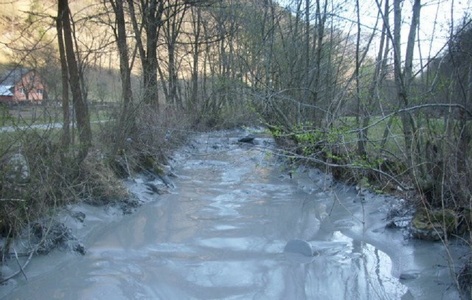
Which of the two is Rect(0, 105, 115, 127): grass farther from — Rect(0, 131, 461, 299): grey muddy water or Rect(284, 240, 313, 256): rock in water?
Rect(284, 240, 313, 256): rock in water

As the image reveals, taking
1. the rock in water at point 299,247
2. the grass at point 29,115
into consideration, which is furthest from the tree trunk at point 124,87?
the rock in water at point 299,247

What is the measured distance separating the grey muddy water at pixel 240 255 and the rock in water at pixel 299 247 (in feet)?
0.05

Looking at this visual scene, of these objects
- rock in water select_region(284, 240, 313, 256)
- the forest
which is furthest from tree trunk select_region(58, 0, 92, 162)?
rock in water select_region(284, 240, 313, 256)

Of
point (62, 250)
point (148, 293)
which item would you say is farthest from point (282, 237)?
point (62, 250)

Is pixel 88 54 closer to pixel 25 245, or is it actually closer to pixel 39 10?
pixel 39 10

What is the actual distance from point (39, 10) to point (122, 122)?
13.3 ft

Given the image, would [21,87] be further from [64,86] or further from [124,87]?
[124,87]

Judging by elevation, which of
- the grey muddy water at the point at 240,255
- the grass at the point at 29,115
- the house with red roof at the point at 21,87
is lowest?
the grey muddy water at the point at 240,255

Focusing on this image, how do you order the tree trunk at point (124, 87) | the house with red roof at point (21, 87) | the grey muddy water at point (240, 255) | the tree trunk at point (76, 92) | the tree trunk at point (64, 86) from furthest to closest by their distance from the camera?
the tree trunk at point (124, 87), the tree trunk at point (76, 92), the tree trunk at point (64, 86), the house with red roof at point (21, 87), the grey muddy water at point (240, 255)

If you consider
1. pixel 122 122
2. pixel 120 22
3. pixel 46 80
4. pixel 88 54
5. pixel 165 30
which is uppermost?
pixel 165 30

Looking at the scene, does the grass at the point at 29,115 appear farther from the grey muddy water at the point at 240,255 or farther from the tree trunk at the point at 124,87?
the tree trunk at the point at 124,87

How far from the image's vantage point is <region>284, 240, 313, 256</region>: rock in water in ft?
20.9

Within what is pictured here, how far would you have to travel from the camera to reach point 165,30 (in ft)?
80.2

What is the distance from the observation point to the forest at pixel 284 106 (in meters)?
6.18
